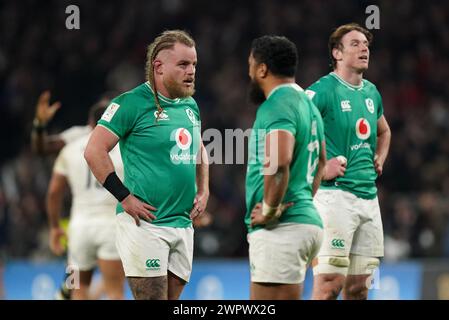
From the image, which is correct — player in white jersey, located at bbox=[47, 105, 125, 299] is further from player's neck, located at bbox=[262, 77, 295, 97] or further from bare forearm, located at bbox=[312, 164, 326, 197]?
player's neck, located at bbox=[262, 77, 295, 97]

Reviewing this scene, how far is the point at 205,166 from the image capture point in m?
6.71

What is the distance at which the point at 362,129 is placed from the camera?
715cm

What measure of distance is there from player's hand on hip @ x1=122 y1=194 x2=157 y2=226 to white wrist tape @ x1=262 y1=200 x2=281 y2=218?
83 centimetres

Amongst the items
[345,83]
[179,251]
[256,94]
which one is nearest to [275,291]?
[179,251]

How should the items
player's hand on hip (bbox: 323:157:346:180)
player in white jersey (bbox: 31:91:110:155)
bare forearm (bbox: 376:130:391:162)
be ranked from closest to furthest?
player's hand on hip (bbox: 323:157:346:180) < bare forearm (bbox: 376:130:391:162) < player in white jersey (bbox: 31:91:110:155)

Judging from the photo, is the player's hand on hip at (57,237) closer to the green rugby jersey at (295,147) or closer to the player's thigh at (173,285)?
the player's thigh at (173,285)

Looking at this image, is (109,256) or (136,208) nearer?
(136,208)

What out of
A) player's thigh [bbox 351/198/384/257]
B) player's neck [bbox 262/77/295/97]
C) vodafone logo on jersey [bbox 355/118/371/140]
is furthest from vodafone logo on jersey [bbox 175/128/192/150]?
player's thigh [bbox 351/198/384/257]

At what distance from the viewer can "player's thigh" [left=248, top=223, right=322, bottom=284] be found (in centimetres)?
569

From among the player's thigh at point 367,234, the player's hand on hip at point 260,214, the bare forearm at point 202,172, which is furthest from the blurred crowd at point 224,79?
the player's hand on hip at point 260,214

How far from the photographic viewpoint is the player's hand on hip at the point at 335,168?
7.00m

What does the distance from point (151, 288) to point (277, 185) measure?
1150 mm

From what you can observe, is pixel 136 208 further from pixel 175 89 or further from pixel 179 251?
pixel 175 89
